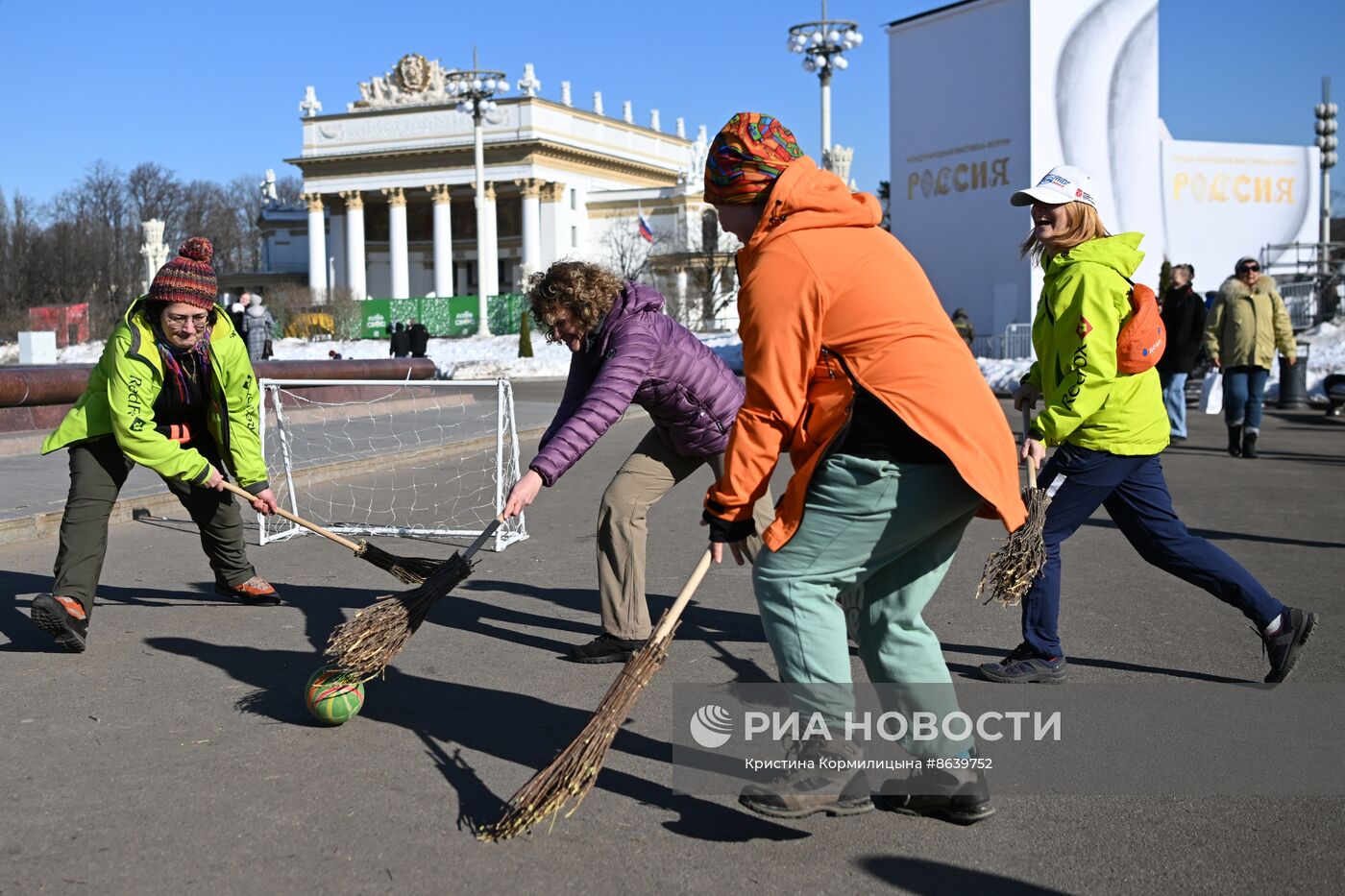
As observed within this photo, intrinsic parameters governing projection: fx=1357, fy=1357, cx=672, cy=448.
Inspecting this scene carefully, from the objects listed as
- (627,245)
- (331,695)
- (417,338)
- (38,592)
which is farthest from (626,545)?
(627,245)

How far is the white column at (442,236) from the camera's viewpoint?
267 ft

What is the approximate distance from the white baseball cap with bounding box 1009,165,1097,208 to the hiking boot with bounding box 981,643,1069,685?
176 cm

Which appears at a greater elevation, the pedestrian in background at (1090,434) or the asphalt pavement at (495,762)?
the pedestrian in background at (1090,434)

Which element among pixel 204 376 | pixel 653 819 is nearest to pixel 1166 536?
pixel 653 819

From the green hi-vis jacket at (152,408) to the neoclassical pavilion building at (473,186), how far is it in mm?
69437

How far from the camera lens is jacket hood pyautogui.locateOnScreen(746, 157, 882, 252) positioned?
3516mm

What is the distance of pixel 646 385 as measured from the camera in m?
5.58

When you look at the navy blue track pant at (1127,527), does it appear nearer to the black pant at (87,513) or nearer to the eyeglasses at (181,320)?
the eyeglasses at (181,320)

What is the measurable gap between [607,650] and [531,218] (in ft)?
251

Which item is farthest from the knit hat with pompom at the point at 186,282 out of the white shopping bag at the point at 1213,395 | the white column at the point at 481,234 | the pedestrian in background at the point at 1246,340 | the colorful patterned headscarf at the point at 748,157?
the white column at the point at 481,234

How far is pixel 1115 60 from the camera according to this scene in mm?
41500

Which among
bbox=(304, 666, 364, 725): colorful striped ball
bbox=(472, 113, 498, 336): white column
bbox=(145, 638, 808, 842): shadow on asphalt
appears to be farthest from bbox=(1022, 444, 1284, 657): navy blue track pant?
bbox=(472, 113, 498, 336): white column

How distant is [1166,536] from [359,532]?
6257 mm

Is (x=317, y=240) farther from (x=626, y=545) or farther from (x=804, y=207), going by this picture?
(x=804, y=207)
